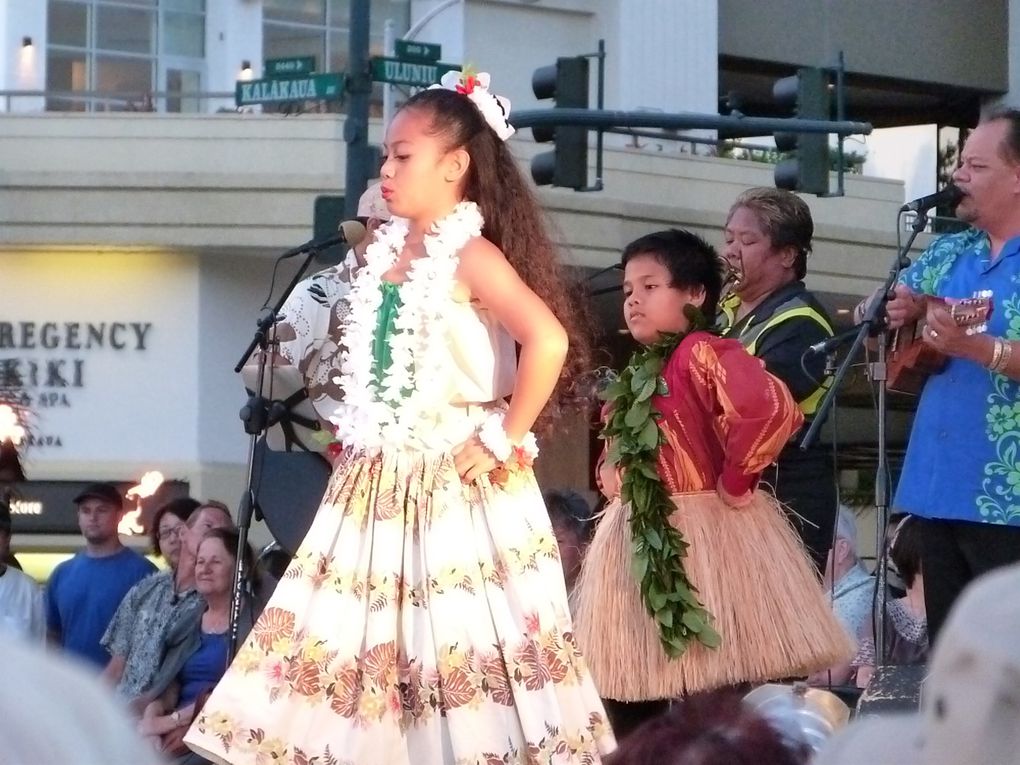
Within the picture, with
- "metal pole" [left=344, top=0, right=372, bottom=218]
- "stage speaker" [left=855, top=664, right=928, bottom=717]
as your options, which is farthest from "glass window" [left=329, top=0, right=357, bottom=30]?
"stage speaker" [left=855, top=664, right=928, bottom=717]

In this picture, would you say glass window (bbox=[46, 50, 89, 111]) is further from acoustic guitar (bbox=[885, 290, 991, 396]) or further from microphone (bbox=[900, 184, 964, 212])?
acoustic guitar (bbox=[885, 290, 991, 396])

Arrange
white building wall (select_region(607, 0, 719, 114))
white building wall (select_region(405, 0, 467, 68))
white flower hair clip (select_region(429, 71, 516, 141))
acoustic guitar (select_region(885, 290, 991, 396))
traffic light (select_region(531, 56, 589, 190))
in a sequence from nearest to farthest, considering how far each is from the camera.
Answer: acoustic guitar (select_region(885, 290, 991, 396))
white flower hair clip (select_region(429, 71, 516, 141))
traffic light (select_region(531, 56, 589, 190))
white building wall (select_region(405, 0, 467, 68))
white building wall (select_region(607, 0, 719, 114))

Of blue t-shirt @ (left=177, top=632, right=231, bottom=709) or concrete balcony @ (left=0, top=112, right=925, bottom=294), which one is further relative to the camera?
concrete balcony @ (left=0, top=112, right=925, bottom=294)

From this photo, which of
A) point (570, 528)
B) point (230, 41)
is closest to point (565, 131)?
point (570, 528)

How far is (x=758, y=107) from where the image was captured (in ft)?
67.9

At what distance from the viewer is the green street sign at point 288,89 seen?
392 inches

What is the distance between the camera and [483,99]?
446 centimetres

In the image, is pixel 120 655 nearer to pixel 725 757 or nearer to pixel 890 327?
pixel 890 327

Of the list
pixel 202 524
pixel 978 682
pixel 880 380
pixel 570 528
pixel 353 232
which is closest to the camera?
pixel 978 682

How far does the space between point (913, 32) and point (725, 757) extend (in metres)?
19.4

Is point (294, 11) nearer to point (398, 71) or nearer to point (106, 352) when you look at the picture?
point (106, 352)

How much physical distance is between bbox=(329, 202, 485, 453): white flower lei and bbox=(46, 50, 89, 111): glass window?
1250cm

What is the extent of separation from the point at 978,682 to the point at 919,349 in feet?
11.5

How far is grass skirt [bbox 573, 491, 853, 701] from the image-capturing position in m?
4.51
